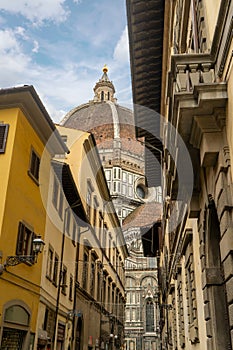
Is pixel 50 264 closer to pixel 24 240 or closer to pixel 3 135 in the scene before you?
pixel 24 240

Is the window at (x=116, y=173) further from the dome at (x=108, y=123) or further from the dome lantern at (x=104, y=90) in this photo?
the dome lantern at (x=104, y=90)

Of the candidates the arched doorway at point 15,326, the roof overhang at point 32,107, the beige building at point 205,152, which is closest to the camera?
the beige building at point 205,152

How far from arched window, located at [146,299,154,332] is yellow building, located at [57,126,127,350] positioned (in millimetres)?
36214

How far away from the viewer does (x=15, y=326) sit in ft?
41.0

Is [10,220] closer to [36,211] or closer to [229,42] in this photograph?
[36,211]

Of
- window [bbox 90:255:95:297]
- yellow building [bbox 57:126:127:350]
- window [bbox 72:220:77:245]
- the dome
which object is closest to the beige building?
window [bbox 72:220:77:245]

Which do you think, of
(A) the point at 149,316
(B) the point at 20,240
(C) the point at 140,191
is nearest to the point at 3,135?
(B) the point at 20,240

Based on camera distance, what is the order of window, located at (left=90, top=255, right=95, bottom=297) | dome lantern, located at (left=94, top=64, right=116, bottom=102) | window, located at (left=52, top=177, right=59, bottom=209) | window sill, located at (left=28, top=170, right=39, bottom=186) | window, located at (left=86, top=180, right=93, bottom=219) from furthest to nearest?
dome lantern, located at (left=94, top=64, right=116, bottom=102) → window, located at (left=90, top=255, right=95, bottom=297) → window, located at (left=86, top=180, right=93, bottom=219) → window, located at (left=52, top=177, right=59, bottom=209) → window sill, located at (left=28, top=170, right=39, bottom=186)

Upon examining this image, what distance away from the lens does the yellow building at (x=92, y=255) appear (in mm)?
22438

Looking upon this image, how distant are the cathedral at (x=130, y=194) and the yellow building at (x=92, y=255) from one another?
24.2 m

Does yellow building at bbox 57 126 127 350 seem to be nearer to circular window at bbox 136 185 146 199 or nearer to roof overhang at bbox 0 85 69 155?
roof overhang at bbox 0 85 69 155

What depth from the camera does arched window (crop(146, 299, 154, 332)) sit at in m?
70.9

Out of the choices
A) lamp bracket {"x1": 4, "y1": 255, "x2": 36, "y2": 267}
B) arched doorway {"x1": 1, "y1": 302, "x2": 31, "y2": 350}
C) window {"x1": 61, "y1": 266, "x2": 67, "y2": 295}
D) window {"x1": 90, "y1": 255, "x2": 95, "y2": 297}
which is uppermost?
window {"x1": 90, "y1": 255, "x2": 95, "y2": 297}

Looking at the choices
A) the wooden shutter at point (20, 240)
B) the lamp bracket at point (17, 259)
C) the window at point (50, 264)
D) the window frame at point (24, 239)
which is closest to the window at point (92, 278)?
the window at point (50, 264)
